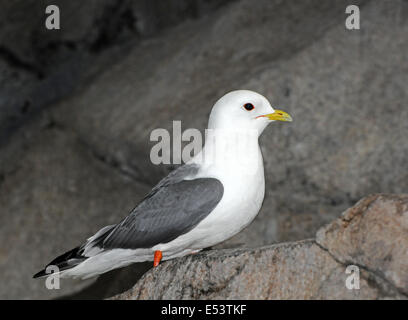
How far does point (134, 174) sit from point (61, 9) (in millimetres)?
2837

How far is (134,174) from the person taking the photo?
813 centimetres

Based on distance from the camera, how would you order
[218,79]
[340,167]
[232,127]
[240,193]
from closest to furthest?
[240,193]
[232,127]
[340,167]
[218,79]

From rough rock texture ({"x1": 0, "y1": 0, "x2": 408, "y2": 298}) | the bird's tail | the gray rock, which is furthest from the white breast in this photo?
the gray rock

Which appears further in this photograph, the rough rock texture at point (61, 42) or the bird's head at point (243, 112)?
the rough rock texture at point (61, 42)

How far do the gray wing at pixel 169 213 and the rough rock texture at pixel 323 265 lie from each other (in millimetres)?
295

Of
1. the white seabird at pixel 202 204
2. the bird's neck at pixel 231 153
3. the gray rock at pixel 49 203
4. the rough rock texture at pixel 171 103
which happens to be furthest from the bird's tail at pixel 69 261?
the gray rock at pixel 49 203

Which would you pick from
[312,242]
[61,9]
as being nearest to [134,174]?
[61,9]

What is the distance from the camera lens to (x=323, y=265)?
13.1ft

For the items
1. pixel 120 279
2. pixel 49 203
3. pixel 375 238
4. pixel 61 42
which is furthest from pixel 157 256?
pixel 61 42

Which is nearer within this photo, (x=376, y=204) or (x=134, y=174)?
(x=376, y=204)

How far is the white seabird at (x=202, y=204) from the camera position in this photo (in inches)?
177

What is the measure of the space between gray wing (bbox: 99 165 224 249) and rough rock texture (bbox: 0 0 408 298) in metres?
1.10

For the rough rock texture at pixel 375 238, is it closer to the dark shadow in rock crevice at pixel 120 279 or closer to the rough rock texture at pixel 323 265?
the rough rock texture at pixel 323 265

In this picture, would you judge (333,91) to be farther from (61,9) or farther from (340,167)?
(61,9)
